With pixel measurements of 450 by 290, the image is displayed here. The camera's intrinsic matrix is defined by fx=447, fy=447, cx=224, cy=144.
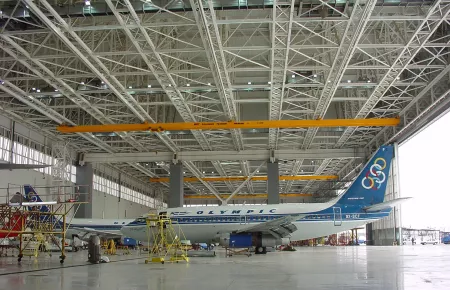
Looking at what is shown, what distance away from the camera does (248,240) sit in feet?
98.6

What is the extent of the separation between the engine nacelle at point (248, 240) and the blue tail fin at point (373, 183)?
18.5 ft

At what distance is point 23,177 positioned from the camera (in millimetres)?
43281

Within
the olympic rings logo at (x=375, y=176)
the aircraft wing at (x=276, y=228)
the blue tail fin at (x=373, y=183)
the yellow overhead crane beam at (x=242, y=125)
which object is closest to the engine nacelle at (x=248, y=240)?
the aircraft wing at (x=276, y=228)

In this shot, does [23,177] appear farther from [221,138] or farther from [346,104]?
[346,104]

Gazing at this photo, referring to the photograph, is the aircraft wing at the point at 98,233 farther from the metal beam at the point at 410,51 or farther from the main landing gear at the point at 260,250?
the metal beam at the point at 410,51

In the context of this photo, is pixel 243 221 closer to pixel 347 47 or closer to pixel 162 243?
pixel 162 243

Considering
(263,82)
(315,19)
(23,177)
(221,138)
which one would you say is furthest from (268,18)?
(23,177)

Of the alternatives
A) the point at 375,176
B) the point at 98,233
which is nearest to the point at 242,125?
the point at 375,176

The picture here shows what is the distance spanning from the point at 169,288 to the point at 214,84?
82.6ft

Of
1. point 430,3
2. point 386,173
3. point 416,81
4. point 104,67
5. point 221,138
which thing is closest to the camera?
point 430,3

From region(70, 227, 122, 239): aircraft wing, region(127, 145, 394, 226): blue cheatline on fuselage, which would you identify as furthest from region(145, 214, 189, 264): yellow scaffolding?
region(70, 227, 122, 239): aircraft wing

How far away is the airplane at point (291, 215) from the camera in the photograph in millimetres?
30516

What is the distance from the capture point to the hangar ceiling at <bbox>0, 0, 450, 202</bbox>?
2283 centimetres

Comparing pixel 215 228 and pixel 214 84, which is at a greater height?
pixel 214 84
